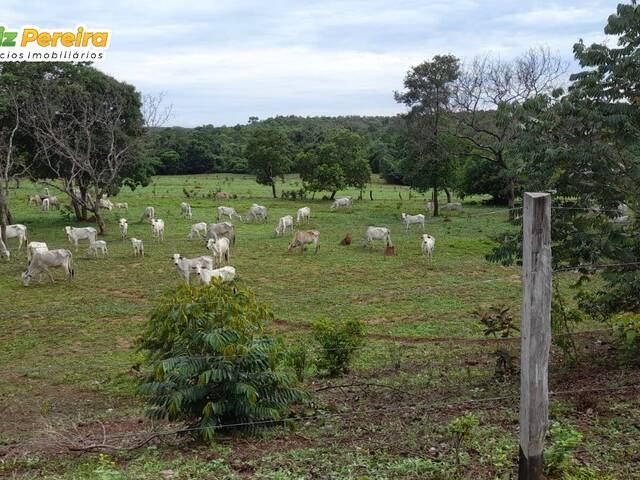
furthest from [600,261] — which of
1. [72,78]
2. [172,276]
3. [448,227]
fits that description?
[72,78]

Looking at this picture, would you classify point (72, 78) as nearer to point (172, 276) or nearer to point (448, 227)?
point (172, 276)

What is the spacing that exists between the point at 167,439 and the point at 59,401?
384 cm

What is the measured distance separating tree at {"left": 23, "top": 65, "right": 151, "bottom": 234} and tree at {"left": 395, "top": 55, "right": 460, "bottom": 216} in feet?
50.2

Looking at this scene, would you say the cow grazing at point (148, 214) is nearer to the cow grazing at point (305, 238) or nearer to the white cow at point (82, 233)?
the white cow at point (82, 233)

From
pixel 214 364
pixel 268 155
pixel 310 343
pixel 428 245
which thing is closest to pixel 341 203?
pixel 268 155

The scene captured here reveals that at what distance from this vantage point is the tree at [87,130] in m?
28.6

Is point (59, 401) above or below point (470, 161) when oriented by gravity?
below

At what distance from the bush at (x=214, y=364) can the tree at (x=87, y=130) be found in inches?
927

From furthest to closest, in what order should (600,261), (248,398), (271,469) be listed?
(600,261)
(248,398)
(271,469)

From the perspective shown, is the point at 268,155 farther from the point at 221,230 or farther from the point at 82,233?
the point at 82,233

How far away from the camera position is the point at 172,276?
1978 cm

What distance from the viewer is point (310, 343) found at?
1173 centimetres

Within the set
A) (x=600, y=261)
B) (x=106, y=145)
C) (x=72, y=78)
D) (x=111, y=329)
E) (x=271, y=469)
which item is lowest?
(x=111, y=329)

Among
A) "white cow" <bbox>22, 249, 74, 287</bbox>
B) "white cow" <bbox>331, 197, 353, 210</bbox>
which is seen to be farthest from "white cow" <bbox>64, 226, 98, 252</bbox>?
"white cow" <bbox>331, 197, 353, 210</bbox>
